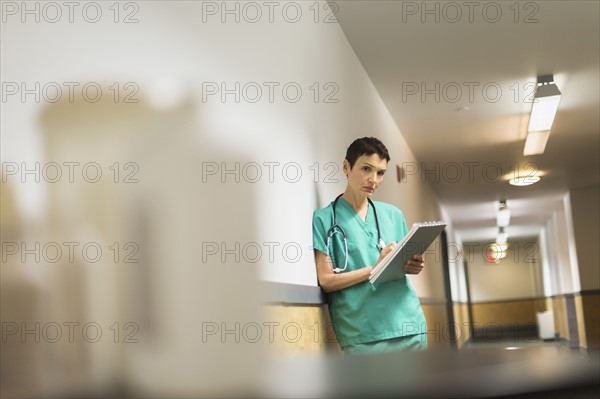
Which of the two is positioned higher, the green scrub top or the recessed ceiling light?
the recessed ceiling light

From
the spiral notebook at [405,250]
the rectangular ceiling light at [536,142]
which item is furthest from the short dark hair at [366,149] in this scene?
the rectangular ceiling light at [536,142]

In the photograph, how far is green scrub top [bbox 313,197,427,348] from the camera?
76.0 inches

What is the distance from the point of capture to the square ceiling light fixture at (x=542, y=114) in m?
3.85

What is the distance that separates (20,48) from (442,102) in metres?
3.29

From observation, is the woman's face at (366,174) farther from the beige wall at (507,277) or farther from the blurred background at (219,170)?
the beige wall at (507,277)

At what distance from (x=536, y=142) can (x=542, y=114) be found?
107cm

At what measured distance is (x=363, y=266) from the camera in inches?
78.6

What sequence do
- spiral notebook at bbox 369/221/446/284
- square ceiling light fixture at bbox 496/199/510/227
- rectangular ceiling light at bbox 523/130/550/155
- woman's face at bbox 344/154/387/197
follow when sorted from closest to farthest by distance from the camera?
spiral notebook at bbox 369/221/446/284 → woman's face at bbox 344/154/387/197 → rectangular ceiling light at bbox 523/130/550/155 → square ceiling light fixture at bbox 496/199/510/227

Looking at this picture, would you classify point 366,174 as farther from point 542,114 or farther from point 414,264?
point 542,114

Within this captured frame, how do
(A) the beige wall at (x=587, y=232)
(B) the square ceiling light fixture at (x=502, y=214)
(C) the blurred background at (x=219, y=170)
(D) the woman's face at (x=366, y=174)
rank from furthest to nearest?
1. (B) the square ceiling light fixture at (x=502, y=214)
2. (A) the beige wall at (x=587, y=232)
3. (D) the woman's face at (x=366, y=174)
4. (C) the blurred background at (x=219, y=170)

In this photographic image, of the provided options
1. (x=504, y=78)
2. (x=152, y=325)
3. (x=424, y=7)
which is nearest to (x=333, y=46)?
(x=424, y=7)

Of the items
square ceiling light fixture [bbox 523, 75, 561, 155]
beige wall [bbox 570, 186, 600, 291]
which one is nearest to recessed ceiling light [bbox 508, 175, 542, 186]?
beige wall [bbox 570, 186, 600, 291]

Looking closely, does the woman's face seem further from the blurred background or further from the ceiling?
the ceiling

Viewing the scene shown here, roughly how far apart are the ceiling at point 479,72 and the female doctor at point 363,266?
2.98ft
